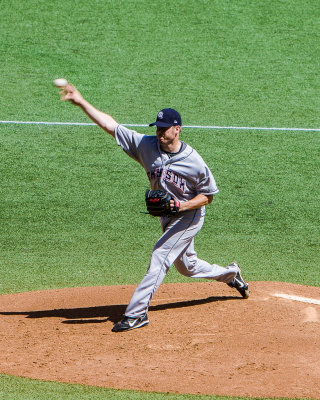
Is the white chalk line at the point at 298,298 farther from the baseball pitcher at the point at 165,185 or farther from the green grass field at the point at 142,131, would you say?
the baseball pitcher at the point at 165,185

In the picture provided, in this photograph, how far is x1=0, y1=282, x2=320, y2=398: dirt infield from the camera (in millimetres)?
5551

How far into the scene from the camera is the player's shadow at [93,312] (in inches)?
265

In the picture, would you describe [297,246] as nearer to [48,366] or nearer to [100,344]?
[100,344]

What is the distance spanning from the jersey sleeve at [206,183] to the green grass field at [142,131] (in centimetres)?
182

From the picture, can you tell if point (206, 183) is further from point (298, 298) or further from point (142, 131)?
point (142, 131)

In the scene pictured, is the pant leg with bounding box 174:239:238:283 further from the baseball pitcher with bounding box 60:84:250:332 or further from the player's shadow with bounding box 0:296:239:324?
the player's shadow with bounding box 0:296:239:324

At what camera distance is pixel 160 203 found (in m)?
6.13

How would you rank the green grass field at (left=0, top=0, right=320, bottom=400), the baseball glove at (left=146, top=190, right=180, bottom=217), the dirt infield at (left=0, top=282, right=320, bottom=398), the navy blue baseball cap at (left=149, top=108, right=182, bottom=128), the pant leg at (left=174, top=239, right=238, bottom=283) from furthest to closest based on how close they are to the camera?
the green grass field at (left=0, top=0, right=320, bottom=400) → the pant leg at (left=174, top=239, right=238, bottom=283) → the navy blue baseball cap at (left=149, top=108, right=182, bottom=128) → the baseball glove at (left=146, top=190, right=180, bottom=217) → the dirt infield at (left=0, top=282, right=320, bottom=398)

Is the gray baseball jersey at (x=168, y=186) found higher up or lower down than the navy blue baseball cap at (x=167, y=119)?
lower down

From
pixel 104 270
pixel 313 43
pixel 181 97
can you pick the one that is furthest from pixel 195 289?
pixel 313 43

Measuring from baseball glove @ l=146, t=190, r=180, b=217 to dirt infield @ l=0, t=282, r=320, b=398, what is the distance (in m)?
1.03

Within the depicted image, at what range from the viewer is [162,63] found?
13.9 metres

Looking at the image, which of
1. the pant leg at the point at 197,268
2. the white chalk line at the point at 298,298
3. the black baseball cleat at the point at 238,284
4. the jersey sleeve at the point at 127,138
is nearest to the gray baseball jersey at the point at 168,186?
the jersey sleeve at the point at 127,138

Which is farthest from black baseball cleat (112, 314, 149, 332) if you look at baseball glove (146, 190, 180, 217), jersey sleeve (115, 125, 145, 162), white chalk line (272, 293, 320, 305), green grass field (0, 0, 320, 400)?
white chalk line (272, 293, 320, 305)
